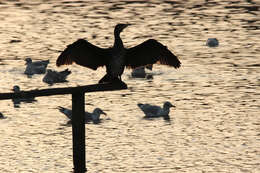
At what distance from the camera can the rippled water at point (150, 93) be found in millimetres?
23823

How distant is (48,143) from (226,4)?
2593 cm

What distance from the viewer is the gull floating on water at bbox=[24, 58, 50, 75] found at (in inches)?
1331

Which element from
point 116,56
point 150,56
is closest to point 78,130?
point 116,56

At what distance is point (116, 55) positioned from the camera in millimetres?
18766

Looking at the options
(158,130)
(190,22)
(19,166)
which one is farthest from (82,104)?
(190,22)

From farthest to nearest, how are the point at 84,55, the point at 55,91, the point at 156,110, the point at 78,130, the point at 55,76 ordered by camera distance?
the point at 55,76
the point at 156,110
the point at 78,130
the point at 84,55
the point at 55,91

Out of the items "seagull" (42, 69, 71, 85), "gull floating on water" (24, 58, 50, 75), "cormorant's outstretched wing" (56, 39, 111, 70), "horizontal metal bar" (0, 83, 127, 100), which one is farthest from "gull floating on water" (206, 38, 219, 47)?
"horizontal metal bar" (0, 83, 127, 100)

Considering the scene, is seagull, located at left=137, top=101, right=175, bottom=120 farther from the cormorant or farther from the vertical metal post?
the cormorant

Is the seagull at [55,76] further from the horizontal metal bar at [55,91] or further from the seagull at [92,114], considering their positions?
the horizontal metal bar at [55,91]

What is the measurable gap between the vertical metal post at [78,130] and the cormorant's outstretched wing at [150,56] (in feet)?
4.21

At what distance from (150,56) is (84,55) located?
4.35 feet

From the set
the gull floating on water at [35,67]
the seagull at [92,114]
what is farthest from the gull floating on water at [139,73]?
the seagull at [92,114]

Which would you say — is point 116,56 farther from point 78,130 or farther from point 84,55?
point 78,130

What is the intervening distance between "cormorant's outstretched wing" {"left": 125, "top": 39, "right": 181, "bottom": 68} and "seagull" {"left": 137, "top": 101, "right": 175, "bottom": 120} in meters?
8.55
